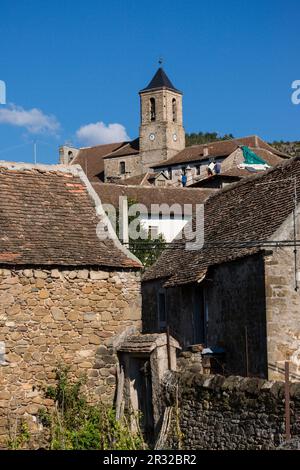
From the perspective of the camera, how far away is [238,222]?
24.0 m

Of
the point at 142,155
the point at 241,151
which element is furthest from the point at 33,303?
the point at 142,155

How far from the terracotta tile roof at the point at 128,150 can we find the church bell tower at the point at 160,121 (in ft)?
3.73

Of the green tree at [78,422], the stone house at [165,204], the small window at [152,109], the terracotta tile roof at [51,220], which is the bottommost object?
the green tree at [78,422]

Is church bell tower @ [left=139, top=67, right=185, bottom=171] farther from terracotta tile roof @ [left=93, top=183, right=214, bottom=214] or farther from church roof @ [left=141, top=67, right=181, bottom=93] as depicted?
terracotta tile roof @ [left=93, top=183, right=214, bottom=214]

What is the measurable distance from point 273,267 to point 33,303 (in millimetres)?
6119

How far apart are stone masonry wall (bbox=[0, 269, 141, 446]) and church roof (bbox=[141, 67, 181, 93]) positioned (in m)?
102

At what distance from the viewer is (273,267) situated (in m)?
20.2

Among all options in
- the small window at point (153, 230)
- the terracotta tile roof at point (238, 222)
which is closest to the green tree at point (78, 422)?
the terracotta tile roof at point (238, 222)

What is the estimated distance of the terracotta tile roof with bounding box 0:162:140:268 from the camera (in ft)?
55.7

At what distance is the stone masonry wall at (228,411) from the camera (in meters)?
13.4

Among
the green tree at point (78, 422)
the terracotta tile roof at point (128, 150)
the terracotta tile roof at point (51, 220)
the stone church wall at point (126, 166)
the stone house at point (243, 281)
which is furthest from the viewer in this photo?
the terracotta tile roof at point (128, 150)

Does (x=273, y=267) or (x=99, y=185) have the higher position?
(x=99, y=185)

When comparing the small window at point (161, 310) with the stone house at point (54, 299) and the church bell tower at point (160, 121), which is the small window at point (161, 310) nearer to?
the stone house at point (54, 299)

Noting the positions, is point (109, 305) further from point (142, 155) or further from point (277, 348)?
point (142, 155)
